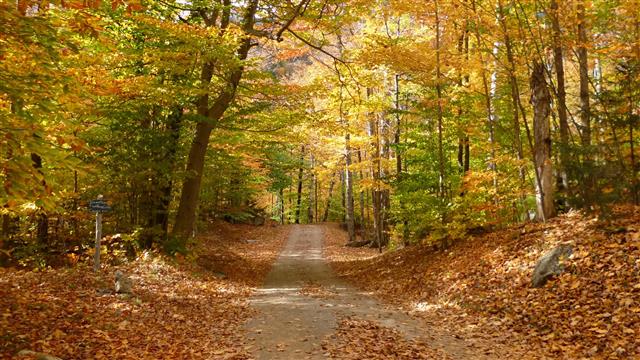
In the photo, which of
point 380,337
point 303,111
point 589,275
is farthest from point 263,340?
point 303,111

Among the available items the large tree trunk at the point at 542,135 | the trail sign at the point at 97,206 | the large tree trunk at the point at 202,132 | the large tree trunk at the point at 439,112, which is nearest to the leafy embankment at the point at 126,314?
the trail sign at the point at 97,206

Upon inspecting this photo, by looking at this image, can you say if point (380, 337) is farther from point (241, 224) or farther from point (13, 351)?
point (241, 224)

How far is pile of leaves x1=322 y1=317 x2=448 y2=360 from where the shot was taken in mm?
6543

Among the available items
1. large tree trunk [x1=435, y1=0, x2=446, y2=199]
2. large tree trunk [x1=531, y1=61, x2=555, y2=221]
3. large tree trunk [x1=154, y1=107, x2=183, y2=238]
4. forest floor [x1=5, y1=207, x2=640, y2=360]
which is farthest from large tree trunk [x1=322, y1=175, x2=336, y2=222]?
large tree trunk [x1=531, y1=61, x2=555, y2=221]

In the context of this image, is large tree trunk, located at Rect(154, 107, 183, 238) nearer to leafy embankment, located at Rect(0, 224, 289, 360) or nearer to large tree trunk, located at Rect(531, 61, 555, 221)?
leafy embankment, located at Rect(0, 224, 289, 360)

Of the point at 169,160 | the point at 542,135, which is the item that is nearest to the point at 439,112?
the point at 542,135

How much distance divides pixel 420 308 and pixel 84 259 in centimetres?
907

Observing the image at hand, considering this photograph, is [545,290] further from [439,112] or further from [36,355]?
[36,355]

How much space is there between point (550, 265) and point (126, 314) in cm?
762

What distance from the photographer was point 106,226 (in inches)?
526

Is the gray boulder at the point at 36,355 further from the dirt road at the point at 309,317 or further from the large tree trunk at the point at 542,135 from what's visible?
the large tree trunk at the point at 542,135

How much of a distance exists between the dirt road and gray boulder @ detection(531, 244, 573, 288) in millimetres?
2192

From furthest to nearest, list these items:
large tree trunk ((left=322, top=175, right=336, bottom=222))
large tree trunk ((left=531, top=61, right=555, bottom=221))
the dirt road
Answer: large tree trunk ((left=322, top=175, right=336, bottom=222)) < large tree trunk ((left=531, top=61, right=555, bottom=221)) < the dirt road

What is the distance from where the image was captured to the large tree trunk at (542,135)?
11.1 m
